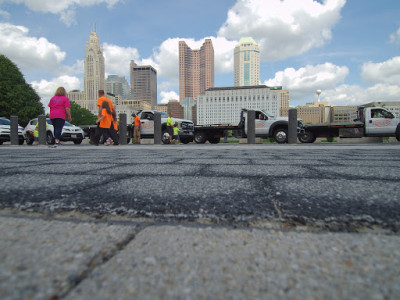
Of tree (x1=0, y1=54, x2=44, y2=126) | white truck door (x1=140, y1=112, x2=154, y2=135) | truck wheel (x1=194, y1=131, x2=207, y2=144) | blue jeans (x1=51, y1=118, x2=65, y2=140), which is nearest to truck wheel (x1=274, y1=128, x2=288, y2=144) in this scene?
truck wheel (x1=194, y1=131, x2=207, y2=144)

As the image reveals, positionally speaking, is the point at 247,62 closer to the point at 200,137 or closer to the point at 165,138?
the point at 200,137

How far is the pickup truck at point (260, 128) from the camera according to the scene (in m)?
11.9

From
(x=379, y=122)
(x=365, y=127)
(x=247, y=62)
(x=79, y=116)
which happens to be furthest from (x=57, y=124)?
(x=247, y=62)

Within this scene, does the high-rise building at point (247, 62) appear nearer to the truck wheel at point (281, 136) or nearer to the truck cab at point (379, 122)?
the truck cab at point (379, 122)

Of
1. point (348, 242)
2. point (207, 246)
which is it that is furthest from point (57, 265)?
point (348, 242)

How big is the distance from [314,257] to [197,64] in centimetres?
20988

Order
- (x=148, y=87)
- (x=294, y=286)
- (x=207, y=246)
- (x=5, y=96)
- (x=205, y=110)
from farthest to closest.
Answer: (x=148, y=87)
(x=205, y=110)
(x=5, y=96)
(x=207, y=246)
(x=294, y=286)

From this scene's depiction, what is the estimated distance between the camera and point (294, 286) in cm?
44

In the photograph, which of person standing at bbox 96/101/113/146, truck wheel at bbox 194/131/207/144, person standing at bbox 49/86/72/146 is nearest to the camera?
person standing at bbox 49/86/72/146

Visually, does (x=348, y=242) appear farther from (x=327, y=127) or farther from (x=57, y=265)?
(x=327, y=127)

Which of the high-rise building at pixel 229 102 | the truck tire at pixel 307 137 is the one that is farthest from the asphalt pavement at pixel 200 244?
the high-rise building at pixel 229 102

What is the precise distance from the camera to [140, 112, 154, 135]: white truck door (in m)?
13.1

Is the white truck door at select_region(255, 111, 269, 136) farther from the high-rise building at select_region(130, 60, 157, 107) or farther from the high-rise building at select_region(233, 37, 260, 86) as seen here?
the high-rise building at select_region(130, 60, 157, 107)

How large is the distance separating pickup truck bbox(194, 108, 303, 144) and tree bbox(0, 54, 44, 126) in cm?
2104
